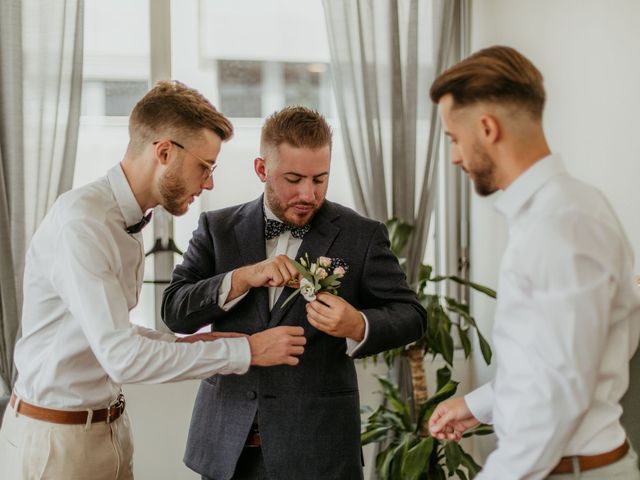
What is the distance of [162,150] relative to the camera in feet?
7.05

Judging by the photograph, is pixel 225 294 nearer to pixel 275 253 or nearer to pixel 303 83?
pixel 275 253

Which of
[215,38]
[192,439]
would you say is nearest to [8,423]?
[192,439]

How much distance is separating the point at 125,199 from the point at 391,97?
223 cm

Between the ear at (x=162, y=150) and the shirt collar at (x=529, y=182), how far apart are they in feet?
3.26

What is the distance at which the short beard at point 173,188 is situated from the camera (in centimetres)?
216

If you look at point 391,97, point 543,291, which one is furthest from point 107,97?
point 543,291

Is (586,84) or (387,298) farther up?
(586,84)

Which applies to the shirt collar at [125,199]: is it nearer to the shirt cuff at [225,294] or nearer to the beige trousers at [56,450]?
the shirt cuff at [225,294]

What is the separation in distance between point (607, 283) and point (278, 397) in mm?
1194

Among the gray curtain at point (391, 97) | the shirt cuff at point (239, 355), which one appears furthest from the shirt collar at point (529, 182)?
the gray curtain at point (391, 97)

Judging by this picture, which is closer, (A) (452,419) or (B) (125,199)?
(A) (452,419)

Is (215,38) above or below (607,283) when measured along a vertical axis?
above

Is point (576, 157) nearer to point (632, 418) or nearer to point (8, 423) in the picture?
point (632, 418)

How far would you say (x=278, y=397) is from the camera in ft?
7.64
